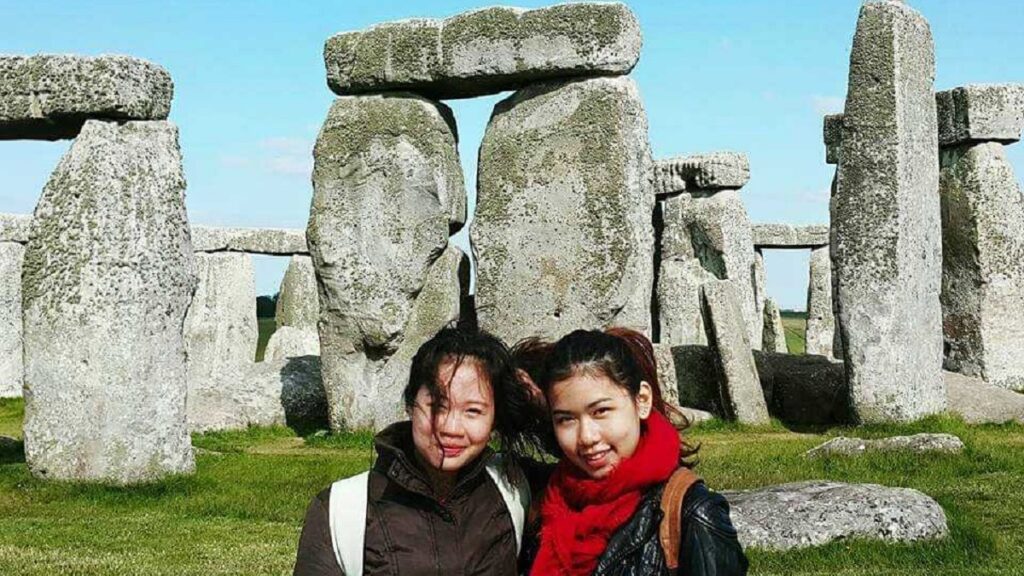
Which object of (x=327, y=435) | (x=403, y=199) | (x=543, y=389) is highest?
(x=403, y=199)

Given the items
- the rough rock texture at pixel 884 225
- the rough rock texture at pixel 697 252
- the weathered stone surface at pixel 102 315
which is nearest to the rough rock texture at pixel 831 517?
the weathered stone surface at pixel 102 315

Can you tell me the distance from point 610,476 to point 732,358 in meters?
9.31

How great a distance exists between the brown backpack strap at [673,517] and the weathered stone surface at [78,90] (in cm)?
636

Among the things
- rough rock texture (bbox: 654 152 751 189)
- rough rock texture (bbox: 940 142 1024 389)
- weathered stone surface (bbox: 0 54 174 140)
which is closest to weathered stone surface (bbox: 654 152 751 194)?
rough rock texture (bbox: 654 152 751 189)

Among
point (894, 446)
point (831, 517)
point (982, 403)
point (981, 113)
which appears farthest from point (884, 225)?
point (831, 517)

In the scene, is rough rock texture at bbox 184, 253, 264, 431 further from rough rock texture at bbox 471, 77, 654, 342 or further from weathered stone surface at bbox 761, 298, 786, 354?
rough rock texture at bbox 471, 77, 654, 342

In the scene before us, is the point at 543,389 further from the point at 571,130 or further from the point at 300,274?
the point at 300,274

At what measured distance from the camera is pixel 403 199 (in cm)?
1249

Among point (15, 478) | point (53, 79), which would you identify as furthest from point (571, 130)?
point (15, 478)

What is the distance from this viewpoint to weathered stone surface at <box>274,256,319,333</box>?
71.4ft

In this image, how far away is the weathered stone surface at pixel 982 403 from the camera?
12.4 meters

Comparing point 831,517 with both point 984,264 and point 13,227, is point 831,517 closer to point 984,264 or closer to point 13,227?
point 984,264

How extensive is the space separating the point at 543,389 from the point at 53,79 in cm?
636

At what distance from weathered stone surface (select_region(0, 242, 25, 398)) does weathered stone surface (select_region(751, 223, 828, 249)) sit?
11.1 metres
